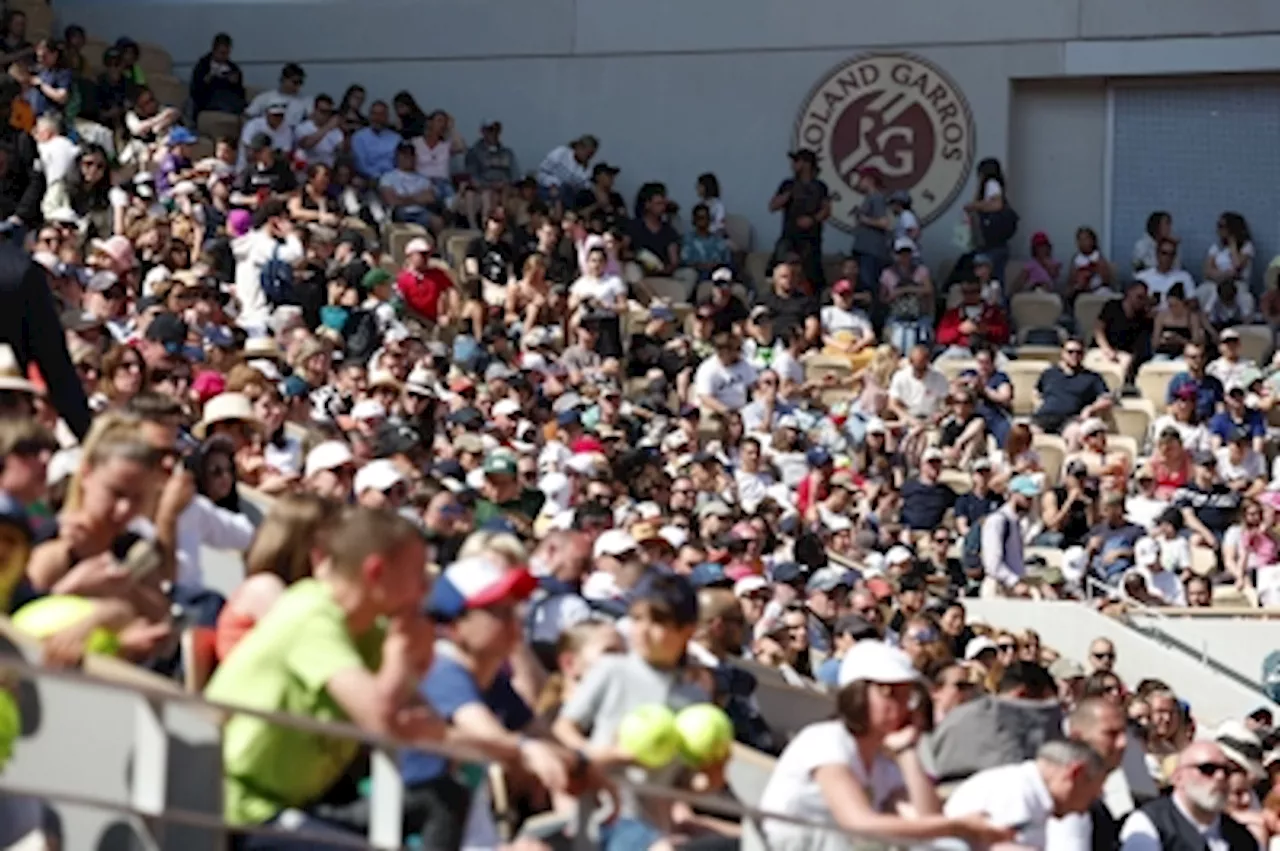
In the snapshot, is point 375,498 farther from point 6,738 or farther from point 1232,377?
point 1232,377

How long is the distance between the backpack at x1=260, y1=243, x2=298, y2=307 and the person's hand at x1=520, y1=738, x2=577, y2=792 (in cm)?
1395

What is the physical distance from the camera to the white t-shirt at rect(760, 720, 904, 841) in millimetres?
8258

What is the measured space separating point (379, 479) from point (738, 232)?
57.6ft

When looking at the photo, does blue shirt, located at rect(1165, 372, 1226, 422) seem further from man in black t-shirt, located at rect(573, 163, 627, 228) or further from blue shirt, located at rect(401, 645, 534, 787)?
blue shirt, located at rect(401, 645, 534, 787)

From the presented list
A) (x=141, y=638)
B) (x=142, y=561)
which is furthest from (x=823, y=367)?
(x=141, y=638)

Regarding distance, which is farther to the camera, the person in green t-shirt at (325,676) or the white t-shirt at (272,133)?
the white t-shirt at (272,133)

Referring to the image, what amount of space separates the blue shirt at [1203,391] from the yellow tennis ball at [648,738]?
635 inches

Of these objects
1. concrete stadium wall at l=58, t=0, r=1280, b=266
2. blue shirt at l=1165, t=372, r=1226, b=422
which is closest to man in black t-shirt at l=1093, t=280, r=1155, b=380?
blue shirt at l=1165, t=372, r=1226, b=422

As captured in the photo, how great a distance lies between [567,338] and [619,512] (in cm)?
840

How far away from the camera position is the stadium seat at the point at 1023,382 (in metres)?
24.2

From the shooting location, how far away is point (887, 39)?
28.1 metres

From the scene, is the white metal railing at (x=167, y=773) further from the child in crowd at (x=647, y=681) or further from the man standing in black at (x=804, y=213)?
the man standing in black at (x=804, y=213)

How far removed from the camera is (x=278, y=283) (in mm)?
20375

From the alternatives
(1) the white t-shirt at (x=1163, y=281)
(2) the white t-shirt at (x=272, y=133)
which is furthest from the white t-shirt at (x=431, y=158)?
(1) the white t-shirt at (x=1163, y=281)
